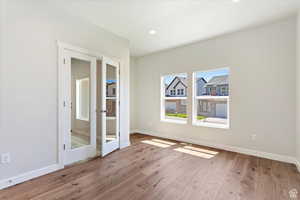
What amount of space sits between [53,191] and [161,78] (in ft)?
12.4

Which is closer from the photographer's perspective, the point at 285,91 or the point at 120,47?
the point at 285,91

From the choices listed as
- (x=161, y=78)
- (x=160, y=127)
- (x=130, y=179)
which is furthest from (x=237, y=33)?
(x=130, y=179)

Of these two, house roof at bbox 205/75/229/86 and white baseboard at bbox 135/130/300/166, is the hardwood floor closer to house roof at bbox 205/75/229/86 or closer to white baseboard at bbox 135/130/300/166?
white baseboard at bbox 135/130/300/166

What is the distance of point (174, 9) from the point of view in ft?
8.23

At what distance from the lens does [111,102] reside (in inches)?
131

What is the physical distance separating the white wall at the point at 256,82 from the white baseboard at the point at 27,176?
3.13m

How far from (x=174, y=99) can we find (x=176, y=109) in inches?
12.5

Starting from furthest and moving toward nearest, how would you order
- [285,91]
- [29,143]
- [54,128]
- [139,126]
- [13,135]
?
1. [139,126]
2. [285,91]
3. [54,128]
4. [29,143]
5. [13,135]

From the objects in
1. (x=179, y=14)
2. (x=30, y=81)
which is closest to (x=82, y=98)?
(x=30, y=81)

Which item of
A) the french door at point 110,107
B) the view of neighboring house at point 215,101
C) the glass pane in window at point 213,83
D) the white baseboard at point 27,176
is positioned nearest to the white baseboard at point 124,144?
the french door at point 110,107

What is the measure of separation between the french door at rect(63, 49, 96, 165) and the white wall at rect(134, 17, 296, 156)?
2481mm

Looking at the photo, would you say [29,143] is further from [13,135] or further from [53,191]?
[53,191]

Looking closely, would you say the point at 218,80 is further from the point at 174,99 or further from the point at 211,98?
the point at 174,99

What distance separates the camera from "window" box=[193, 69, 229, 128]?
3.55 meters
